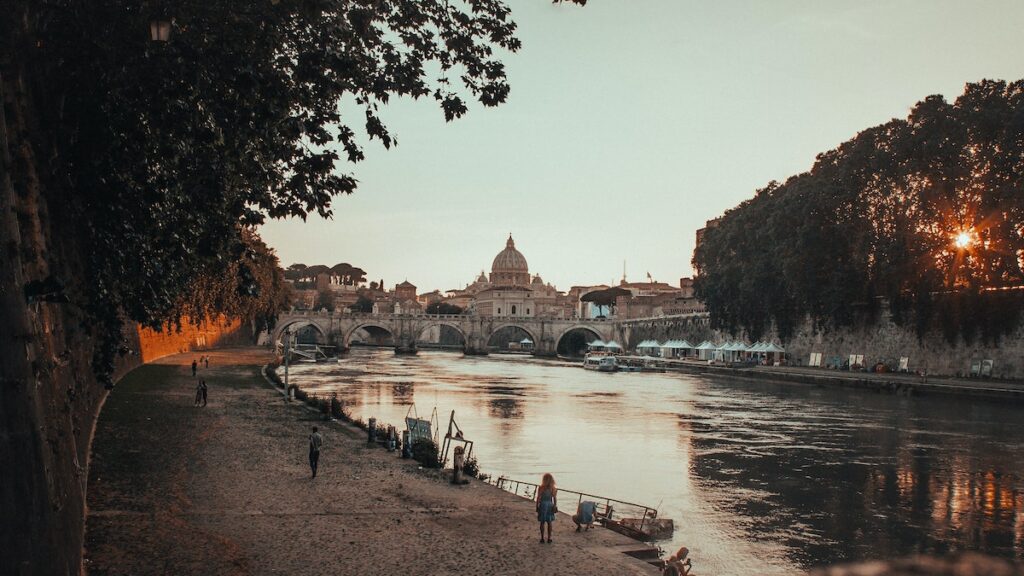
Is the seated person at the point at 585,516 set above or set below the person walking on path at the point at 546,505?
below

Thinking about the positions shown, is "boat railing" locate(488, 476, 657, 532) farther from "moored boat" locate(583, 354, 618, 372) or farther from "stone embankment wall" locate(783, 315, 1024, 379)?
"moored boat" locate(583, 354, 618, 372)

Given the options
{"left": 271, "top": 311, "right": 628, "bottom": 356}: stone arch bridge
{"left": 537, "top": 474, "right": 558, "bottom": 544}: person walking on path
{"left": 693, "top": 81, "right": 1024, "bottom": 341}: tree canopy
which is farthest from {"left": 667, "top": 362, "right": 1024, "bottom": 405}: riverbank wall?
{"left": 271, "top": 311, "right": 628, "bottom": 356}: stone arch bridge

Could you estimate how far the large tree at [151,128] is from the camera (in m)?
7.68

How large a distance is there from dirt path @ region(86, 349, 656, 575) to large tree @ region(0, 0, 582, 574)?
2.17 m

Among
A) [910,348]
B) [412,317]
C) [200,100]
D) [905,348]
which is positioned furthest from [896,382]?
[412,317]

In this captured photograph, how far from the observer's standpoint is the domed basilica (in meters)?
157

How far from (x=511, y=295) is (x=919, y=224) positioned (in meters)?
113

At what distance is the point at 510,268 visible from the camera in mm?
190125

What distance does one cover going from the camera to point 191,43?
8.98 m

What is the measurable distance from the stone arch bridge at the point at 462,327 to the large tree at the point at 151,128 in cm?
9362

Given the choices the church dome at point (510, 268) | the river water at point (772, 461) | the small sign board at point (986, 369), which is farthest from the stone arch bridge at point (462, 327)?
the church dome at point (510, 268)

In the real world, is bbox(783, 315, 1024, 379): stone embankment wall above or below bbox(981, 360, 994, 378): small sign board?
above

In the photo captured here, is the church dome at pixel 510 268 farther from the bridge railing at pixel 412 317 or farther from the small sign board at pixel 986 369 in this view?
the small sign board at pixel 986 369

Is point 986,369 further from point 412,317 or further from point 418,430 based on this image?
point 412,317
